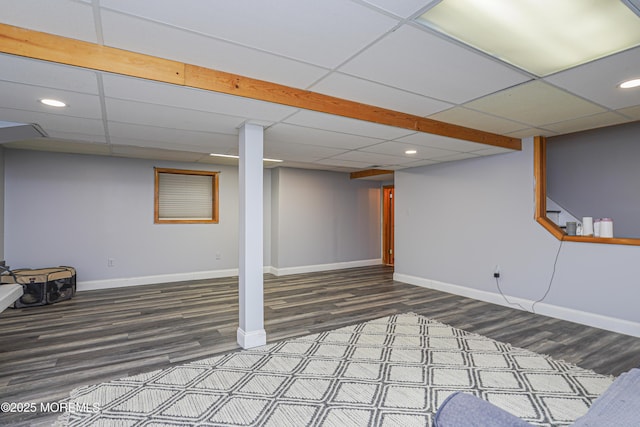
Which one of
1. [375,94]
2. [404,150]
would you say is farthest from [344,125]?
[404,150]

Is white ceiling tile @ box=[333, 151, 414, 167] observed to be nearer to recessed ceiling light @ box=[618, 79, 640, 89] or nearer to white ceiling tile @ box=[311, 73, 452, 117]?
white ceiling tile @ box=[311, 73, 452, 117]

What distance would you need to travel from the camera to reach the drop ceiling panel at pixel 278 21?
158cm

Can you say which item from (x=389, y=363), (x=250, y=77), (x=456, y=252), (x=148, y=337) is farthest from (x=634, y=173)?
(x=148, y=337)

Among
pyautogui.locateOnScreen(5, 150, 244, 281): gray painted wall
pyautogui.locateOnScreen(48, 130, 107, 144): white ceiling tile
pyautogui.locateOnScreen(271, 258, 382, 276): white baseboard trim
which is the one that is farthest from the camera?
pyautogui.locateOnScreen(271, 258, 382, 276): white baseboard trim

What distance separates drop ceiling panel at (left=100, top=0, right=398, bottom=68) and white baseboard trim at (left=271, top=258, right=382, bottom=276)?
17.5ft

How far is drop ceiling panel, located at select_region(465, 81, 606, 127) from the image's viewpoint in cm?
266

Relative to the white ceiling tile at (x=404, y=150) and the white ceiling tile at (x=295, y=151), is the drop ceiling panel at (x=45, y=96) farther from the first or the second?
the white ceiling tile at (x=404, y=150)

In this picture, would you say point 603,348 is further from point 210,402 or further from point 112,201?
point 112,201

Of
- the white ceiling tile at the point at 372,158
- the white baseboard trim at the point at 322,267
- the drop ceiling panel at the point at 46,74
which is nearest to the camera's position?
the drop ceiling panel at the point at 46,74

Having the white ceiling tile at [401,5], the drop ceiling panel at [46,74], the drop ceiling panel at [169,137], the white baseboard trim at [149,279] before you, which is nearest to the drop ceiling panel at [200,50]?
the drop ceiling panel at [46,74]

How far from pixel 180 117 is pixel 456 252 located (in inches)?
177

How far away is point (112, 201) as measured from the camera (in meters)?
5.63

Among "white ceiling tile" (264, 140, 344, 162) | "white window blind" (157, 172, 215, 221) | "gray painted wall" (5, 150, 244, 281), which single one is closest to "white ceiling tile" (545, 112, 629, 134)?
"white ceiling tile" (264, 140, 344, 162)

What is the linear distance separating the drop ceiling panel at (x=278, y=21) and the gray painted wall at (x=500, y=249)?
11.8ft
